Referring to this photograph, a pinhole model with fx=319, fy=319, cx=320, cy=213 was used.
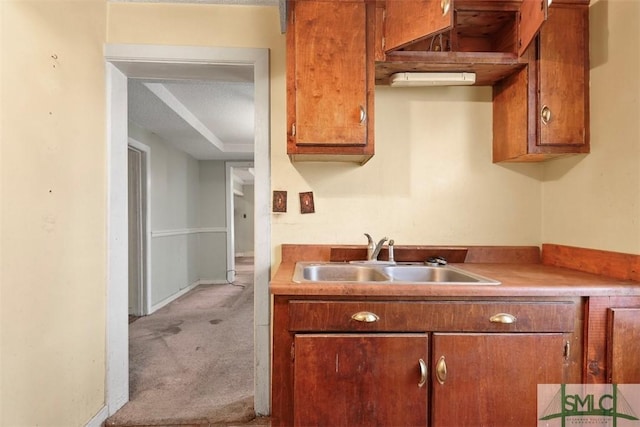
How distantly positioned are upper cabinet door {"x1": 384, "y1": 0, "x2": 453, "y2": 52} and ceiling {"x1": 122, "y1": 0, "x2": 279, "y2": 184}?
0.71m

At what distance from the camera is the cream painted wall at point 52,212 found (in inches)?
46.3

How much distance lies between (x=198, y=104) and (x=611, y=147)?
3.17m

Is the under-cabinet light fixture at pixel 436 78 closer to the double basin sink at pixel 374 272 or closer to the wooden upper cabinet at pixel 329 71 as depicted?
the wooden upper cabinet at pixel 329 71

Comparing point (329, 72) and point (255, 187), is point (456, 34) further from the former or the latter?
point (255, 187)

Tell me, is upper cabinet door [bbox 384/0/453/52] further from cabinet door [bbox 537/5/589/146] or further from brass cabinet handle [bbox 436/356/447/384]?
brass cabinet handle [bbox 436/356/447/384]

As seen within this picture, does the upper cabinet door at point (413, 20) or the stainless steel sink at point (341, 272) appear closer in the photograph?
the upper cabinet door at point (413, 20)

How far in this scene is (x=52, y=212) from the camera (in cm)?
136

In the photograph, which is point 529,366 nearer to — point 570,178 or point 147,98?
point 570,178

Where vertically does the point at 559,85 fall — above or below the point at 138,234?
above

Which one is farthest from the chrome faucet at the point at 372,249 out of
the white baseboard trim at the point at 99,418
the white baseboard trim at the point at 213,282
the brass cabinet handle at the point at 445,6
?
the white baseboard trim at the point at 213,282

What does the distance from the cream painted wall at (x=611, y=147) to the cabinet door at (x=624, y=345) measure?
275 mm

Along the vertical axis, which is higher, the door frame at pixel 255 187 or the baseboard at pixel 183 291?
the door frame at pixel 255 187

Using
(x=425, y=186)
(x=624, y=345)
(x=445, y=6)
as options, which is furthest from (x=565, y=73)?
(x=624, y=345)

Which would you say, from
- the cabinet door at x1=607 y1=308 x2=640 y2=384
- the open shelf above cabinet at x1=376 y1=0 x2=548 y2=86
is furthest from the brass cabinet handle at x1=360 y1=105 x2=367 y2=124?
the cabinet door at x1=607 y1=308 x2=640 y2=384
